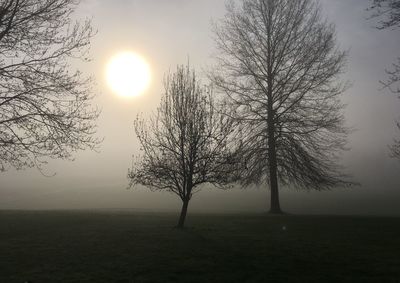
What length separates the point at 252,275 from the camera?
10.6 meters

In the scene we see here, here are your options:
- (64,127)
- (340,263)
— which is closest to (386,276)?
(340,263)

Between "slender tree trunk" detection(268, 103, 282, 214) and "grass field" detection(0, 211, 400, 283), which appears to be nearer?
"grass field" detection(0, 211, 400, 283)

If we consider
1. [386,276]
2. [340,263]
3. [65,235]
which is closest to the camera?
[386,276]

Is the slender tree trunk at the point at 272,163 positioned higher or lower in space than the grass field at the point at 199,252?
higher

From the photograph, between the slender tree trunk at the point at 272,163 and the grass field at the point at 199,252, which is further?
the slender tree trunk at the point at 272,163

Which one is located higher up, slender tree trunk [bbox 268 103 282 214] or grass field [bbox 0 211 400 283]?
slender tree trunk [bbox 268 103 282 214]

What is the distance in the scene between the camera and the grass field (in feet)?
35.0

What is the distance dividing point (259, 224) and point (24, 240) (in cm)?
995

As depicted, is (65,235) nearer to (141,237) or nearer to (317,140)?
(141,237)

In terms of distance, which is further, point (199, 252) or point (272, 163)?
point (272, 163)

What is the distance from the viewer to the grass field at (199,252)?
10656 millimetres

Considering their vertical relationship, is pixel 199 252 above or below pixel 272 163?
below

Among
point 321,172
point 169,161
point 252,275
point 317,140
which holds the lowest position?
→ point 252,275

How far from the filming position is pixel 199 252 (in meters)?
13.1
